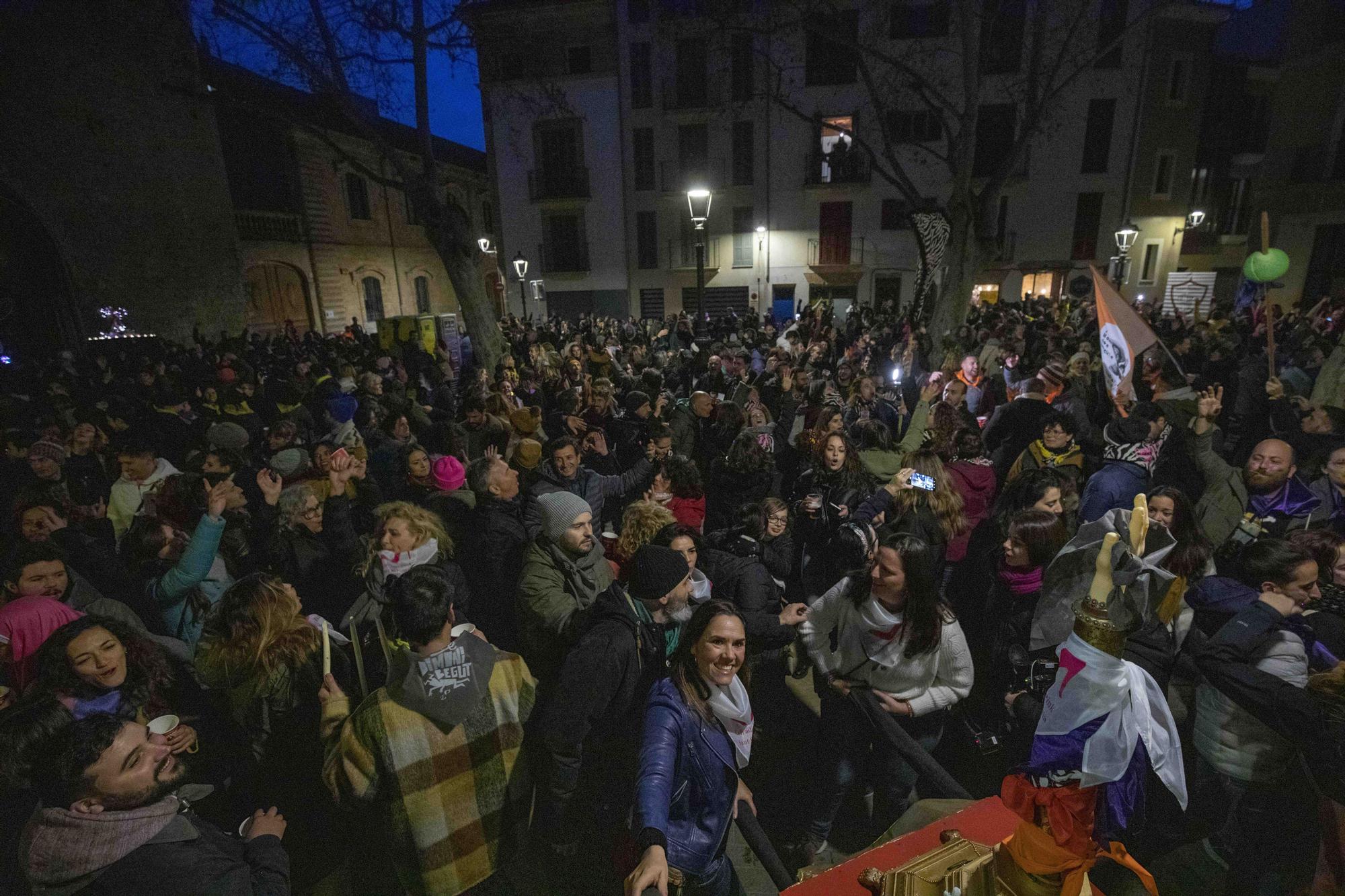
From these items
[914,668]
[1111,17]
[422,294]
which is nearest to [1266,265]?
[914,668]

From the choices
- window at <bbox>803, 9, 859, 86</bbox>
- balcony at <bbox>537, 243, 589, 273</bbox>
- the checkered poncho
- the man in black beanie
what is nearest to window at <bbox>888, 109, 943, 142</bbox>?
window at <bbox>803, 9, 859, 86</bbox>

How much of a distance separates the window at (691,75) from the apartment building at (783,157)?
65 mm

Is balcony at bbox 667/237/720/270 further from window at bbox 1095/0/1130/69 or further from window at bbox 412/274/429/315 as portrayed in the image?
window at bbox 1095/0/1130/69

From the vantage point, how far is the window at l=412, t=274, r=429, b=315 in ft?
93.2

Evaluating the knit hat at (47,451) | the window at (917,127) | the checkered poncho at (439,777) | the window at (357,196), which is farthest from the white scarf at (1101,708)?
the window at (357,196)

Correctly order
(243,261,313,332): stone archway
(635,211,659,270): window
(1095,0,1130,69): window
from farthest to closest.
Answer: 1. (635,211,659,270): window
2. (1095,0,1130,69): window
3. (243,261,313,332): stone archway

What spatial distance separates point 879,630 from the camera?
2809 mm

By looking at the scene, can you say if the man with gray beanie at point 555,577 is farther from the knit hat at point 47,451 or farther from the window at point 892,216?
the window at point 892,216

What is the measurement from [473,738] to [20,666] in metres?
2.08

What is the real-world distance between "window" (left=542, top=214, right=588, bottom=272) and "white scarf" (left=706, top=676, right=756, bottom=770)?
85.8ft

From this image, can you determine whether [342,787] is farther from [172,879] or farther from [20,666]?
[20,666]

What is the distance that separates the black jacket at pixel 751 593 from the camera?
10.8 ft

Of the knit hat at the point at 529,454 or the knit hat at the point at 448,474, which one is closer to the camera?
the knit hat at the point at 448,474

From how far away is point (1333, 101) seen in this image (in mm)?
18859
